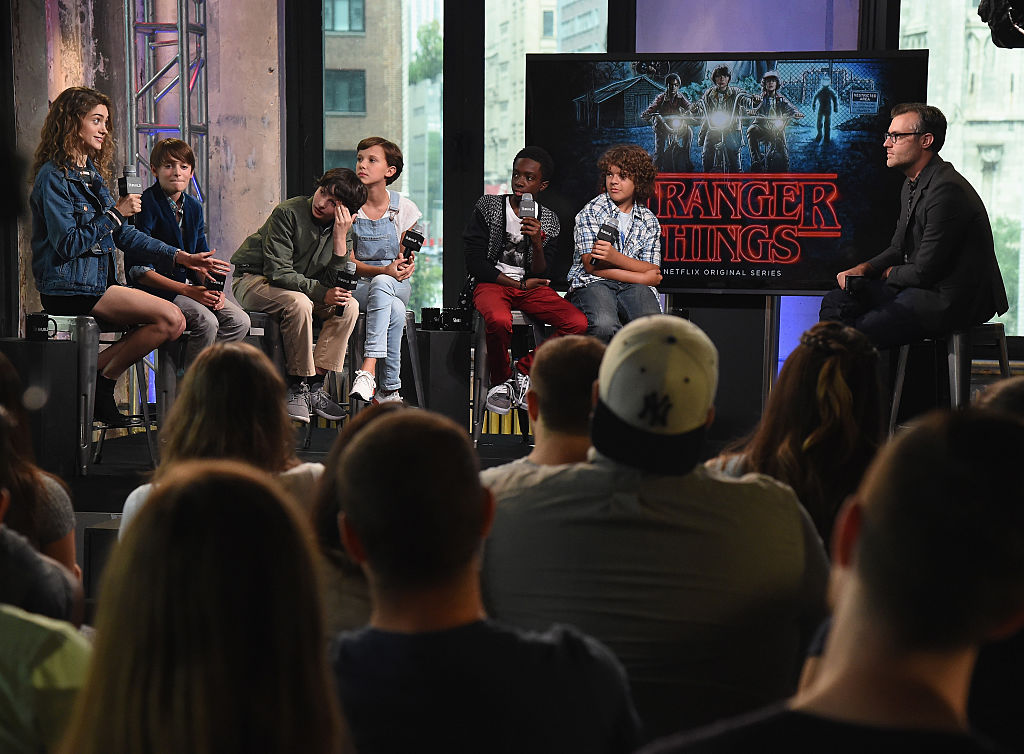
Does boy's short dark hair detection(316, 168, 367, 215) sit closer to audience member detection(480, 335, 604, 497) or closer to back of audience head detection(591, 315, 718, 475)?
audience member detection(480, 335, 604, 497)

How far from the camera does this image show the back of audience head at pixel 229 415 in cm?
186

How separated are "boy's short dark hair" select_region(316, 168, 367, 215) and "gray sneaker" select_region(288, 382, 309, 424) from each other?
838 mm

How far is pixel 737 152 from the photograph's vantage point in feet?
16.4

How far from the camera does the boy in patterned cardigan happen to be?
459 cm

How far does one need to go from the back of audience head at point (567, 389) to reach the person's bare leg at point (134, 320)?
2605mm

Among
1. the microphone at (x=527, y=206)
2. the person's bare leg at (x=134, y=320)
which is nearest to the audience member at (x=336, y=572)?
the person's bare leg at (x=134, y=320)

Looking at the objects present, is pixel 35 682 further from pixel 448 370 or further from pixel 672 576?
pixel 448 370

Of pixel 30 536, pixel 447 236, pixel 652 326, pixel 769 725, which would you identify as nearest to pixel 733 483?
pixel 652 326

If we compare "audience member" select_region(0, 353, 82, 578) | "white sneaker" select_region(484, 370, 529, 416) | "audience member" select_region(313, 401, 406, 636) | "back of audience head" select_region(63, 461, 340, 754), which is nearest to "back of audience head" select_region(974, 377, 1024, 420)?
"audience member" select_region(313, 401, 406, 636)

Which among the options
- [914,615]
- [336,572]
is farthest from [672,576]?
[914,615]

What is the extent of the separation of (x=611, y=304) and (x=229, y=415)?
300 cm

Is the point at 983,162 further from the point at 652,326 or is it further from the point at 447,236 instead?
the point at 652,326

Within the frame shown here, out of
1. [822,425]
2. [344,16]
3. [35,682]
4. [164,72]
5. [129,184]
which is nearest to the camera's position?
[35,682]

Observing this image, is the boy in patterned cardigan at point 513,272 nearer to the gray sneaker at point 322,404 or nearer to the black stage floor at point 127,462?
the black stage floor at point 127,462
